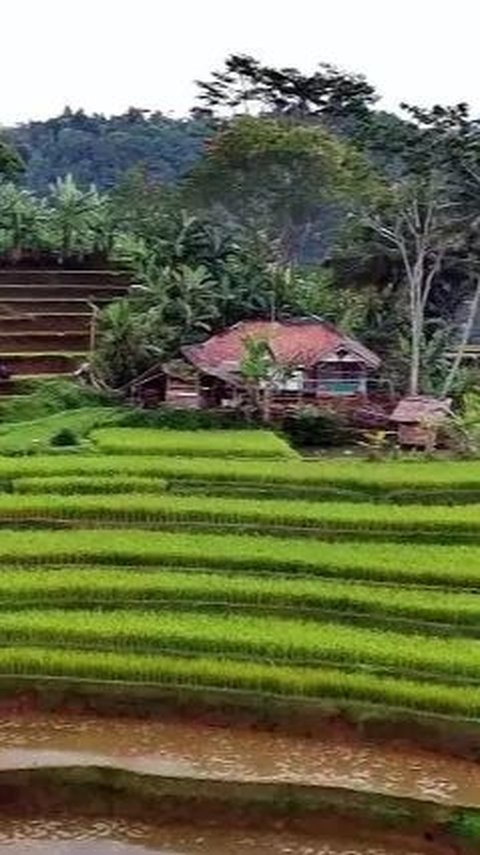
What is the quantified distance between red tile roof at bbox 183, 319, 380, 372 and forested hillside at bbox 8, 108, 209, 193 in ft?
113

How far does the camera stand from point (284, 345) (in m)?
22.2

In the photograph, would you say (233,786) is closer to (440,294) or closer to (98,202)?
(440,294)

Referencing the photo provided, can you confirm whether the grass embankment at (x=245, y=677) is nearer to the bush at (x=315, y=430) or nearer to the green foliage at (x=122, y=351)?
the bush at (x=315, y=430)

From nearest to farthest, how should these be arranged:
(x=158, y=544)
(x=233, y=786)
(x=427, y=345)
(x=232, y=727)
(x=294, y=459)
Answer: (x=233, y=786) < (x=232, y=727) < (x=158, y=544) < (x=294, y=459) < (x=427, y=345)

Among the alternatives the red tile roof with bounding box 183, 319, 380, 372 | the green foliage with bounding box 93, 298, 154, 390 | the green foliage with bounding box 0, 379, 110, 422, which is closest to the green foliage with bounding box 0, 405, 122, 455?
the green foliage with bounding box 0, 379, 110, 422

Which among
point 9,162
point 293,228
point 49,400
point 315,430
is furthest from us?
point 9,162

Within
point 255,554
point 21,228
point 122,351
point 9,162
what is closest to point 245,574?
point 255,554

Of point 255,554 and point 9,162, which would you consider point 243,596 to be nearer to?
point 255,554

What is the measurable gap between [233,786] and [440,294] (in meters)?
20.0

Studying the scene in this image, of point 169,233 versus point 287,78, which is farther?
point 287,78

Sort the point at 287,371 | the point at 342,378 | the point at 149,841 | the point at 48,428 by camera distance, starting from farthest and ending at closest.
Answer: the point at 342,378
the point at 287,371
the point at 48,428
the point at 149,841

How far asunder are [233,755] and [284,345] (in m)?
12.2

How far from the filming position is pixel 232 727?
11.1 m

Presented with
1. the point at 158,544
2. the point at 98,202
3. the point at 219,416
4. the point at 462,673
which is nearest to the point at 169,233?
the point at 98,202
